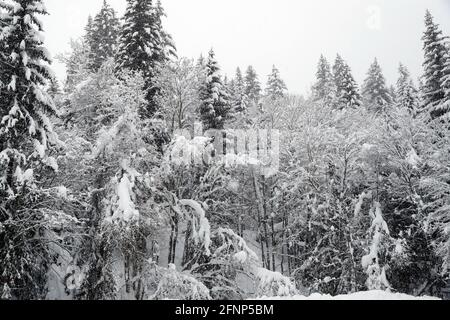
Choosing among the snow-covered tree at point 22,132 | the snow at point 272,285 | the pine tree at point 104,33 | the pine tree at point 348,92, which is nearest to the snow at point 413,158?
the snow at point 272,285

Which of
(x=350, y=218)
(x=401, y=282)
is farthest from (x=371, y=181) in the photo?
(x=401, y=282)

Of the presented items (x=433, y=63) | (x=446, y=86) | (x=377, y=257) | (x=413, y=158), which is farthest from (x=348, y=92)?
(x=377, y=257)

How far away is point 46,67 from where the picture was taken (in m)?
13.8

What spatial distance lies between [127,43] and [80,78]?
382 centimetres

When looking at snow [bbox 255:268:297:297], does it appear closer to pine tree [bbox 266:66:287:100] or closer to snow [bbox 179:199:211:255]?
snow [bbox 179:199:211:255]

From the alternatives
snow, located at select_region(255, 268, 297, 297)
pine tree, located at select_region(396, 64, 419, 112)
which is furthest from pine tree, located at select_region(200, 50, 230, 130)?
pine tree, located at select_region(396, 64, 419, 112)

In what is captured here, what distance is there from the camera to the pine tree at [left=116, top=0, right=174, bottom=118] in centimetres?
2119

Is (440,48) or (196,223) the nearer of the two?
(196,223)

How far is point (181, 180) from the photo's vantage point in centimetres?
1841

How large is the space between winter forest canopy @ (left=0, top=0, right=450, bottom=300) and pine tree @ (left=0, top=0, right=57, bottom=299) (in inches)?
2.8

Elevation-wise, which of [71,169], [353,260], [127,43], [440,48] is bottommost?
[353,260]

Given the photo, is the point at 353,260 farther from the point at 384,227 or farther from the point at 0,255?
the point at 0,255

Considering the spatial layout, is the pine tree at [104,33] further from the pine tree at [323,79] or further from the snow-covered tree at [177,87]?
the pine tree at [323,79]

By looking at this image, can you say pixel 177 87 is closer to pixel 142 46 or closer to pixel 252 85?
pixel 142 46
